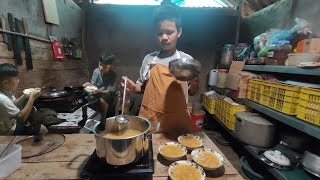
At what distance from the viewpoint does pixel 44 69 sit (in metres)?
2.42

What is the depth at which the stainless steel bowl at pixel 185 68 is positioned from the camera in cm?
113

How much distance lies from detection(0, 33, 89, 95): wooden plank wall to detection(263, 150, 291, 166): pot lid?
8.89 feet

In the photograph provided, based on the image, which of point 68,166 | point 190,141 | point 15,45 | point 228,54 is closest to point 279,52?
point 228,54

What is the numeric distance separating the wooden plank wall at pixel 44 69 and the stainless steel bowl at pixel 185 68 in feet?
5.36

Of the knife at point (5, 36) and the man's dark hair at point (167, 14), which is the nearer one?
the man's dark hair at point (167, 14)

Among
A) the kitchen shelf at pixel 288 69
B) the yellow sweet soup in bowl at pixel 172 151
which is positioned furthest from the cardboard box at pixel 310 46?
the yellow sweet soup in bowl at pixel 172 151

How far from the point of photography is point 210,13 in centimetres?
385

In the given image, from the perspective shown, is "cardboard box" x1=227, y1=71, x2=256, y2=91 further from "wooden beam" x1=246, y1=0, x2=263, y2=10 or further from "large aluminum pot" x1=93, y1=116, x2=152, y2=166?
"large aluminum pot" x1=93, y1=116, x2=152, y2=166

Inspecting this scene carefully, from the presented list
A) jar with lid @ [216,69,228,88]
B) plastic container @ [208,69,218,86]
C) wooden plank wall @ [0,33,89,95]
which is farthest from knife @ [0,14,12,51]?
plastic container @ [208,69,218,86]

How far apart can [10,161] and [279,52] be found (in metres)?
2.50

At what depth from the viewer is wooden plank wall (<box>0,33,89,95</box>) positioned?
1.95 m

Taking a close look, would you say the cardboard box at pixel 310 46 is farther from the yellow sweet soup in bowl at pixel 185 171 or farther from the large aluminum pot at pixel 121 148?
the large aluminum pot at pixel 121 148

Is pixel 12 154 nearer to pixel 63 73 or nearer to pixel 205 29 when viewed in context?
pixel 63 73

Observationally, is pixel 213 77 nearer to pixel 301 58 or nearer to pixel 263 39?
pixel 263 39
